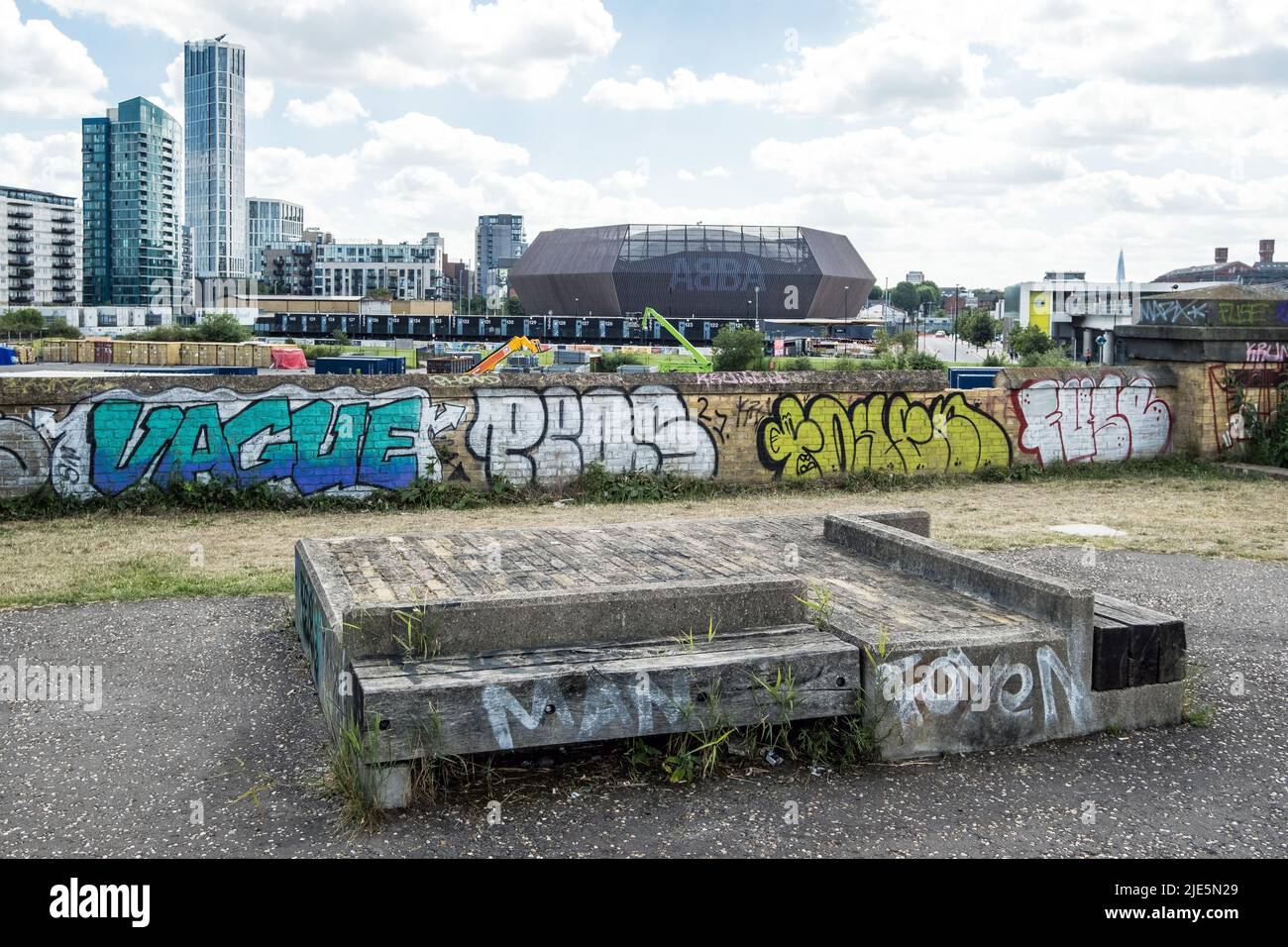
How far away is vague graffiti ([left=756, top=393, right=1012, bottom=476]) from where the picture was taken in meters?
16.8

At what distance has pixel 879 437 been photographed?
17250 millimetres

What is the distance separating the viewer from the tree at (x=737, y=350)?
Answer: 67.0 meters

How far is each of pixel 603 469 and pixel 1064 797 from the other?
10.8m

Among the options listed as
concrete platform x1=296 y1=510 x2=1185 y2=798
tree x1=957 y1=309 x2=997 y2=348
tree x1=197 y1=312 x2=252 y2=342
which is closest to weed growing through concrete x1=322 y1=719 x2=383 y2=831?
concrete platform x1=296 y1=510 x2=1185 y2=798

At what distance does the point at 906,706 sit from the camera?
6047mm

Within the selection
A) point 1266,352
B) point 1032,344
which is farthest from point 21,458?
point 1032,344

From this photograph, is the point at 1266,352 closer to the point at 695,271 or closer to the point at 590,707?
the point at 590,707

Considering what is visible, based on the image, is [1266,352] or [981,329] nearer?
[1266,352]

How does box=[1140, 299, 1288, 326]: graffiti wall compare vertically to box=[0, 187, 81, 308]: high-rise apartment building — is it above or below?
below

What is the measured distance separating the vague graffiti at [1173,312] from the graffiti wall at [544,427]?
1003 mm

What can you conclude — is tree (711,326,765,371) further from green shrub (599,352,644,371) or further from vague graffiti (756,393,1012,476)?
vague graffiti (756,393,1012,476)

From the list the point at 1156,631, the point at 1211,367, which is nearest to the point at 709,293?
the point at 1211,367

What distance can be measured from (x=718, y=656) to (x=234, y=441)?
10.1 m

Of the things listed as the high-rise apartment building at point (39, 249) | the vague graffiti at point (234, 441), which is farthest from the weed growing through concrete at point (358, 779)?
the high-rise apartment building at point (39, 249)
